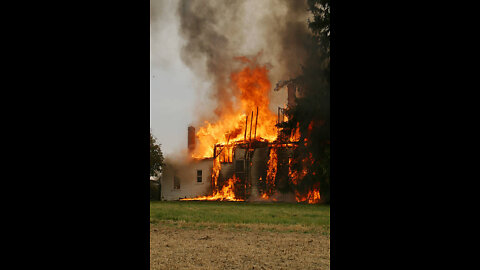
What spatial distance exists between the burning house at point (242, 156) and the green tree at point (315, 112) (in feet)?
3.82

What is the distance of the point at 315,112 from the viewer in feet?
62.4

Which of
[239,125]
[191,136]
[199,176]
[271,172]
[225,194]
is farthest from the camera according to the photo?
[191,136]

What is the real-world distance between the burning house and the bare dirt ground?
1235 cm

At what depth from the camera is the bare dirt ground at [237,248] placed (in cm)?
598

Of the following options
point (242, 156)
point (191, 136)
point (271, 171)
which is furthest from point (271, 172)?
point (191, 136)

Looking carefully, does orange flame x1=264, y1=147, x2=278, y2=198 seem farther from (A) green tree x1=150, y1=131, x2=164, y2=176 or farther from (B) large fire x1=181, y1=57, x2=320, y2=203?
Answer: (A) green tree x1=150, y1=131, x2=164, y2=176

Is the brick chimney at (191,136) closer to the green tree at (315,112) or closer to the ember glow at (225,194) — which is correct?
the ember glow at (225,194)

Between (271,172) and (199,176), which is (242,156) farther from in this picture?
(199,176)

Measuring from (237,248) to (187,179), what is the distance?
63.3 ft

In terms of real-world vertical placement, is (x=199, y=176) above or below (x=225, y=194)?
above
